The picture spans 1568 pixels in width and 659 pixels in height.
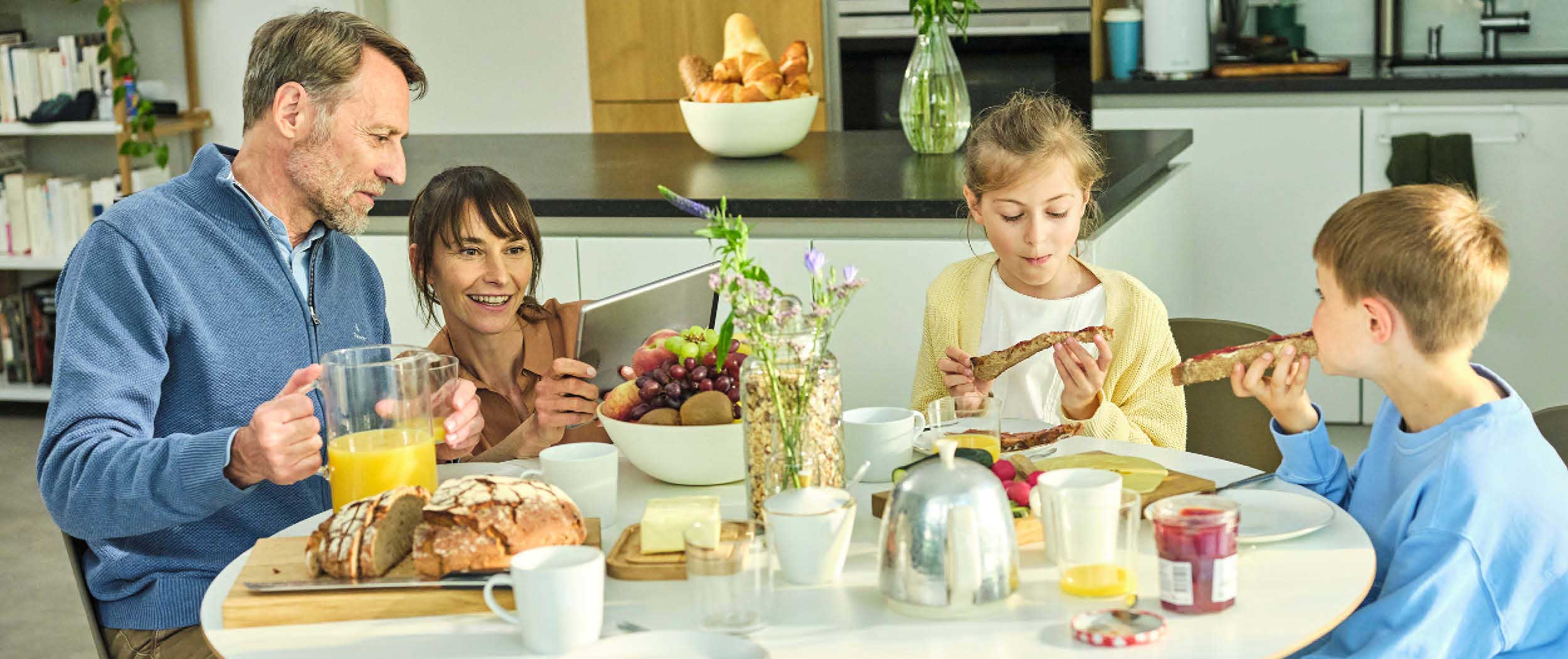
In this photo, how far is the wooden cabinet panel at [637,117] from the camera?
16.5 feet

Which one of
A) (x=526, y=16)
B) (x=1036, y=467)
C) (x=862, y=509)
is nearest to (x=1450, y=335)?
(x=1036, y=467)

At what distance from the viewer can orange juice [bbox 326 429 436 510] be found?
5.11 ft

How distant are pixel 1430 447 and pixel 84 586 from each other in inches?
57.4

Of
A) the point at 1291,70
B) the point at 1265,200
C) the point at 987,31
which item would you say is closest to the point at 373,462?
the point at 1265,200

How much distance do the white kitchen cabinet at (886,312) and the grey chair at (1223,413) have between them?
0.39 meters

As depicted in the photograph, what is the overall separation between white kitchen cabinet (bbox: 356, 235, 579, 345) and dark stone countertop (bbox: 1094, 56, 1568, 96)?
1.89m

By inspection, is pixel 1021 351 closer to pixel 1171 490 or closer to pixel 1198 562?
pixel 1171 490

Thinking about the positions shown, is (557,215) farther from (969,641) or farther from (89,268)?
(969,641)

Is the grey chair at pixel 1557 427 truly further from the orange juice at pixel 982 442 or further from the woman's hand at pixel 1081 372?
the orange juice at pixel 982 442

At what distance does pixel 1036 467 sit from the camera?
1660 mm

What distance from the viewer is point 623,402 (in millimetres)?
1737

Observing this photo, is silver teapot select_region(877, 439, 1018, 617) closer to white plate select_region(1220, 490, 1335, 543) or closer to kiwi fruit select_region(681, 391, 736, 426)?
white plate select_region(1220, 490, 1335, 543)

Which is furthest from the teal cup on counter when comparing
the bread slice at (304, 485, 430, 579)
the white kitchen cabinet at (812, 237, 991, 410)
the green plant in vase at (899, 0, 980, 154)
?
the bread slice at (304, 485, 430, 579)

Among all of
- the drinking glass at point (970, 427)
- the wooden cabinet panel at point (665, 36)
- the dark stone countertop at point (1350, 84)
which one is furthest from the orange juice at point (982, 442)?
the wooden cabinet panel at point (665, 36)
